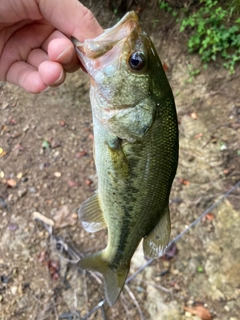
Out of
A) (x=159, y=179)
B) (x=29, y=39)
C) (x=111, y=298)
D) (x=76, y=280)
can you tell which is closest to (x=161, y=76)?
(x=159, y=179)

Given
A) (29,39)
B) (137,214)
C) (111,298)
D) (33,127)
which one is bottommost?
(33,127)

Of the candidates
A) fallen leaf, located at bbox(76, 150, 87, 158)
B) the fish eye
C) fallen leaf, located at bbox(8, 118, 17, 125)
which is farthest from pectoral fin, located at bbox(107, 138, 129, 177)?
fallen leaf, located at bbox(8, 118, 17, 125)

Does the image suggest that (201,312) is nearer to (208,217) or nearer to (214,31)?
(208,217)

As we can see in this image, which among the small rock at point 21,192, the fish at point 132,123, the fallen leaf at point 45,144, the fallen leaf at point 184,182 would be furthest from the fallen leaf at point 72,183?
the fish at point 132,123

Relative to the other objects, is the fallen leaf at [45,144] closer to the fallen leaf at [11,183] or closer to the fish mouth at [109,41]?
the fallen leaf at [11,183]

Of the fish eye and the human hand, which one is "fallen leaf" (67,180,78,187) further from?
the fish eye

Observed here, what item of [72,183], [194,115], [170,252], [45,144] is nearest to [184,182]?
[170,252]

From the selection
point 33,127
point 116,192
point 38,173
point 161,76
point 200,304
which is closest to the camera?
point 161,76

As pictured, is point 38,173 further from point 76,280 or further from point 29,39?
point 29,39
